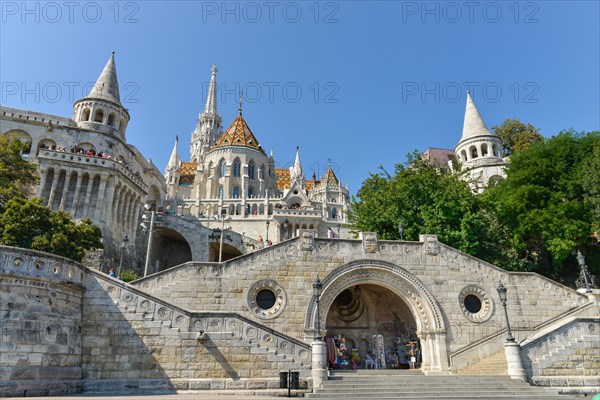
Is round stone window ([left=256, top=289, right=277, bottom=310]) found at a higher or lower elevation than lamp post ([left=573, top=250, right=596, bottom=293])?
lower

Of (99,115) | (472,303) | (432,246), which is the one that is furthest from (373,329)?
(99,115)

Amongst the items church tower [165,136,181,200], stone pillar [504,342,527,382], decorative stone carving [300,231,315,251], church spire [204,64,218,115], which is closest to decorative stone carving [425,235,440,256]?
stone pillar [504,342,527,382]

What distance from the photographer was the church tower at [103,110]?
1436 inches

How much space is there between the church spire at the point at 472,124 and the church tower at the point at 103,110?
36.9 m

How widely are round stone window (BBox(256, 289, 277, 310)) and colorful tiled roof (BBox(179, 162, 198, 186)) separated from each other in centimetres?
5380

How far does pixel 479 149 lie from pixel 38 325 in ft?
143

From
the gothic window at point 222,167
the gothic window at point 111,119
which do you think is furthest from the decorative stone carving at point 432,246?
the gothic window at point 222,167

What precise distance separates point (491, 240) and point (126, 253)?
26.3m

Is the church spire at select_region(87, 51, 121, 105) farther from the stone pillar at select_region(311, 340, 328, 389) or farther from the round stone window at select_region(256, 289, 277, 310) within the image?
the stone pillar at select_region(311, 340, 328, 389)

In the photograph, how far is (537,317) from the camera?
1825cm

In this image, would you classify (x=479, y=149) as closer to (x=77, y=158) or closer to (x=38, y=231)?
(x=77, y=158)

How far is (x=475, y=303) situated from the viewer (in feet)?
60.0

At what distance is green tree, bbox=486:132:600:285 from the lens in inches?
877

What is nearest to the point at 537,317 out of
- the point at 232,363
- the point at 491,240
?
the point at 491,240
